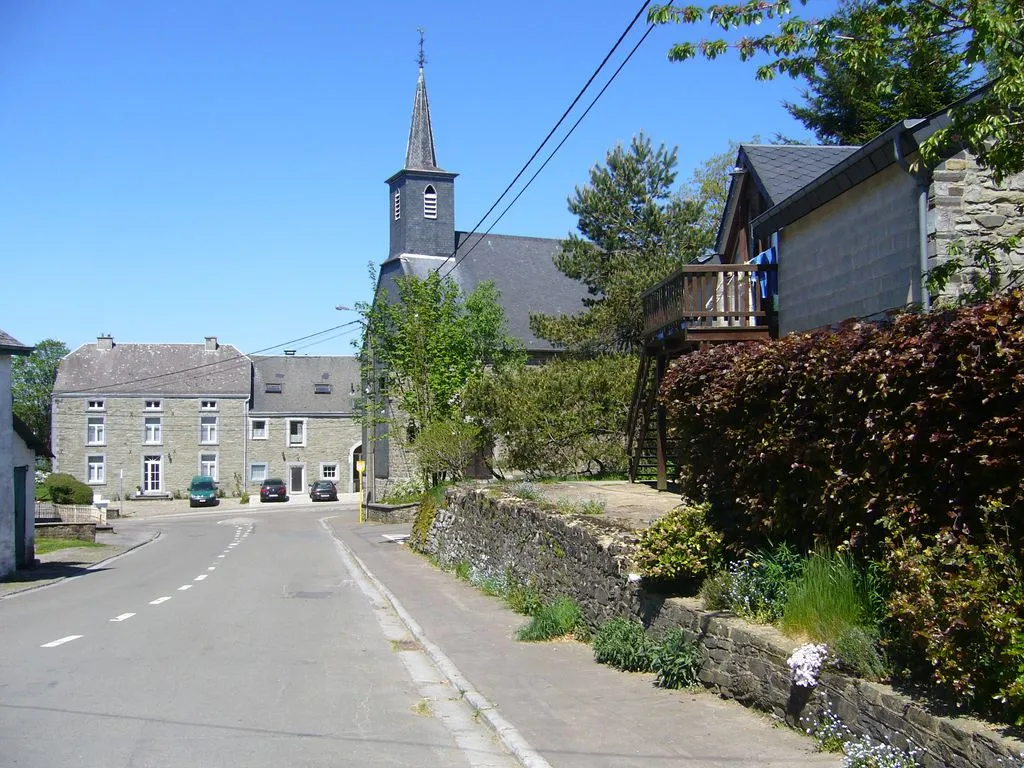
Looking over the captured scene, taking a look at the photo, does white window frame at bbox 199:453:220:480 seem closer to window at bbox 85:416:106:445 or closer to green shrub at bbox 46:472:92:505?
window at bbox 85:416:106:445

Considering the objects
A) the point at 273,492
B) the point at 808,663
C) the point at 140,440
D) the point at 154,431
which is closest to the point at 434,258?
the point at 273,492

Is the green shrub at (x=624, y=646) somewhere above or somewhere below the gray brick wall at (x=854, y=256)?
below

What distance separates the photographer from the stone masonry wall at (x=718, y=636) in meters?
5.04

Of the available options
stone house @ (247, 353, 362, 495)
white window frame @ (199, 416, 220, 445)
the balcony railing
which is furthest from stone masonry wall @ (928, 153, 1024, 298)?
white window frame @ (199, 416, 220, 445)

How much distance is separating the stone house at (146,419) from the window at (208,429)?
70 millimetres

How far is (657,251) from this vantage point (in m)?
41.3

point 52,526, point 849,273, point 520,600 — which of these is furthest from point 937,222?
point 52,526

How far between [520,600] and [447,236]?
4049 centimetres

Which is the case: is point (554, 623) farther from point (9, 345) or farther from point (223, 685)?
point (9, 345)

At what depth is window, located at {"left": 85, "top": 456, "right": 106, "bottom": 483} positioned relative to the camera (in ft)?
217

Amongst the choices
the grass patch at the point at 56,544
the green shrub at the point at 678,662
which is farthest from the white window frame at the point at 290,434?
the green shrub at the point at 678,662

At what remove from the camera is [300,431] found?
230ft

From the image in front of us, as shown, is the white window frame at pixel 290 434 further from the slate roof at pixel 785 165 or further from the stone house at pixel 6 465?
the slate roof at pixel 785 165

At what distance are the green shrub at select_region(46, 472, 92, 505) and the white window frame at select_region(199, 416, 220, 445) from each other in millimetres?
16127
